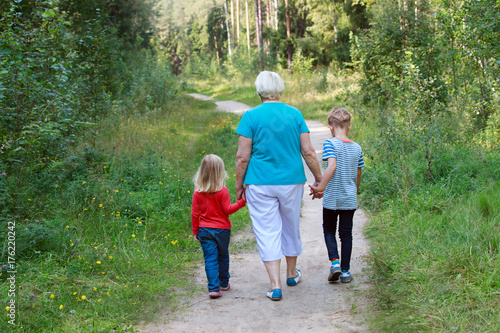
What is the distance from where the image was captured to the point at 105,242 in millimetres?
4898

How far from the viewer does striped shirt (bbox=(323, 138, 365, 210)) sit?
4.03m

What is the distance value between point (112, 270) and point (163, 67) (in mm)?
17310

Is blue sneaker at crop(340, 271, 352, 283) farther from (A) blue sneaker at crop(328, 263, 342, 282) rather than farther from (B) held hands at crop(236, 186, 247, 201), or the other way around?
(B) held hands at crop(236, 186, 247, 201)

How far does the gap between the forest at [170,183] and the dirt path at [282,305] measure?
192 mm

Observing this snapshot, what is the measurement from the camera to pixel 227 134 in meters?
12.7

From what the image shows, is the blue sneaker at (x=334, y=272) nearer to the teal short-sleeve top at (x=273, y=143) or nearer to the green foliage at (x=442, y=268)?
the green foliage at (x=442, y=268)

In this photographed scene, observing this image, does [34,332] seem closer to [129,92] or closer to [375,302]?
[375,302]

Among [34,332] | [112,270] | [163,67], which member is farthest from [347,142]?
[163,67]

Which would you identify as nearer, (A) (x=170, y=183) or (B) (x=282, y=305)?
(B) (x=282, y=305)

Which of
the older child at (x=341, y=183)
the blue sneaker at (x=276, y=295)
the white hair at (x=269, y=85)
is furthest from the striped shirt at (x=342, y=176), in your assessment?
the blue sneaker at (x=276, y=295)

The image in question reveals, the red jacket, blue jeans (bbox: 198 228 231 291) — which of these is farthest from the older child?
blue jeans (bbox: 198 228 231 291)

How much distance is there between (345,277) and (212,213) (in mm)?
1514

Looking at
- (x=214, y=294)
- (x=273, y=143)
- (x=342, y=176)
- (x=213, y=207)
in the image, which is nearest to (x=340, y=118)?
(x=342, y=176)

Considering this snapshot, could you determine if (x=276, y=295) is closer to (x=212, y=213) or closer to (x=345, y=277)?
(x=345, y=277)
